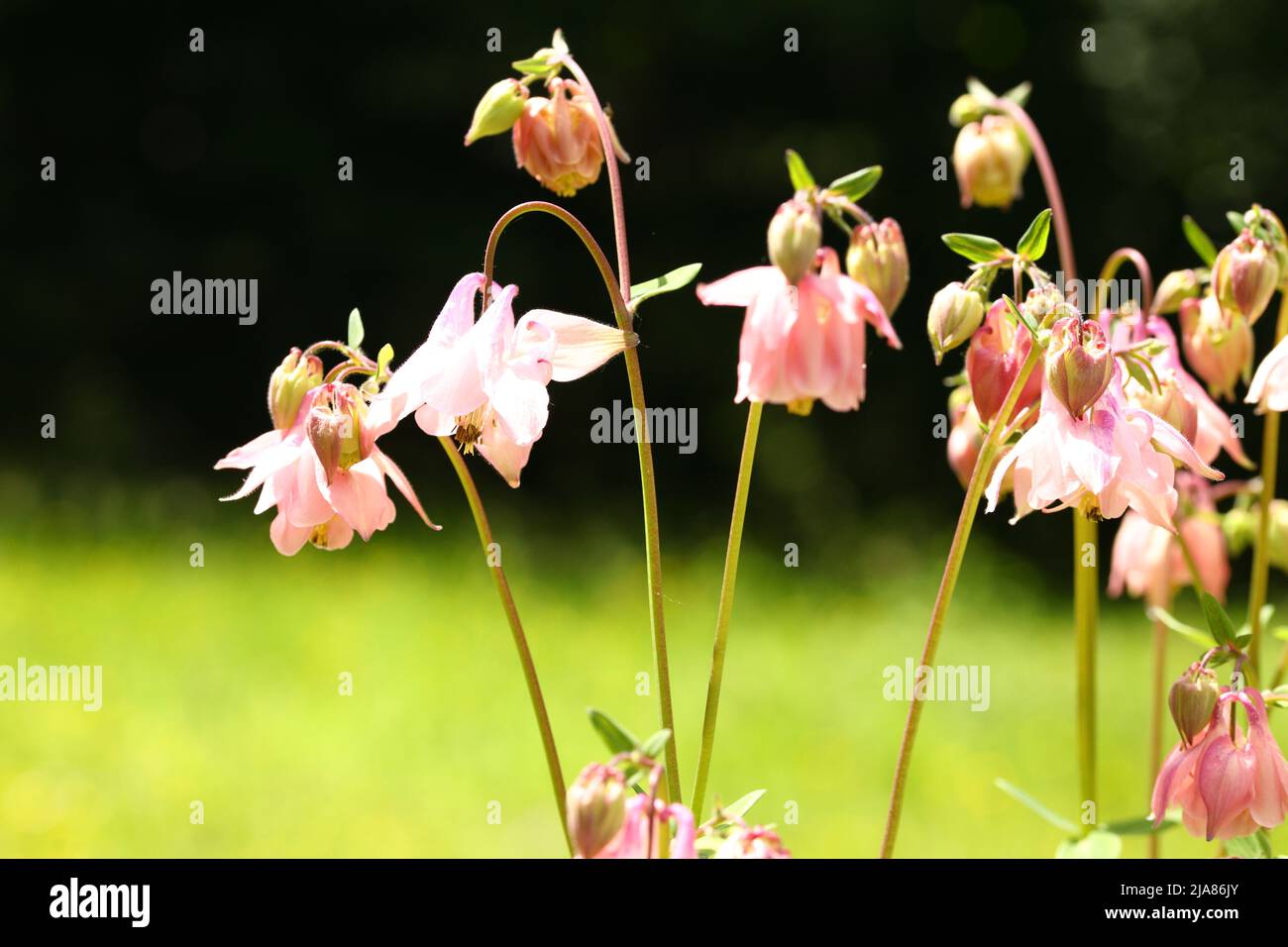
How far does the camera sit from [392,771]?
12.1 feet

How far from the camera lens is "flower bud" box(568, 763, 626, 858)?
909mm

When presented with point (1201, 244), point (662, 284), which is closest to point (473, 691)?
point (1201, 244)

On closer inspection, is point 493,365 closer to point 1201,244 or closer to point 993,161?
point 1201,244

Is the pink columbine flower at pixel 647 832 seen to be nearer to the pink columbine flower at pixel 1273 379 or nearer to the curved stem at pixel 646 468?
the curved stem at pixel 646 468

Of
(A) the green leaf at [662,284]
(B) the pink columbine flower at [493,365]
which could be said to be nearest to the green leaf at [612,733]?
(B) the pink columbine flower at [493,365]

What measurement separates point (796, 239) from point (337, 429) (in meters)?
0.36

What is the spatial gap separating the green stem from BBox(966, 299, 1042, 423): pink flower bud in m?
0.43

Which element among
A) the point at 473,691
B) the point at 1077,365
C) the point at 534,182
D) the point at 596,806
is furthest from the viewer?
the point at 534,182

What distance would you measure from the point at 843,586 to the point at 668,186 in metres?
1.86

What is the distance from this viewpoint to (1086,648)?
1.59 m
